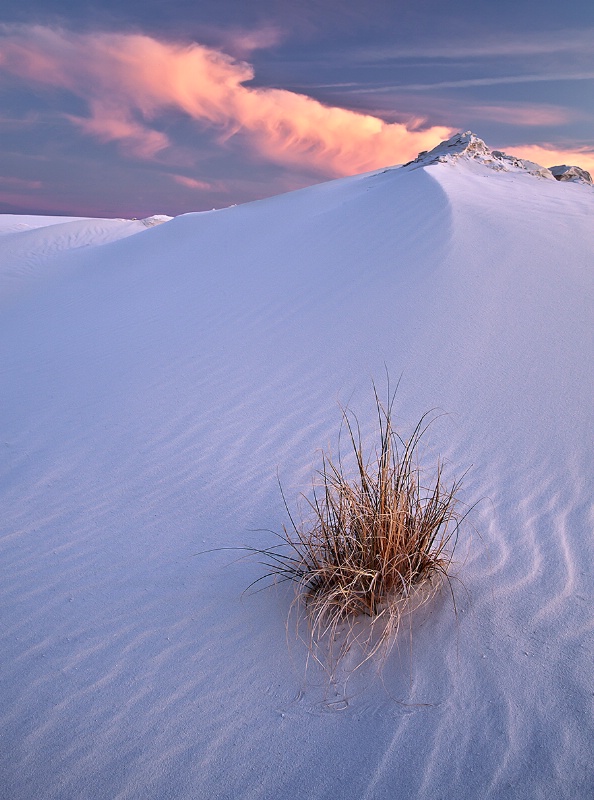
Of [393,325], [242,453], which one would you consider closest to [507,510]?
[242,453]

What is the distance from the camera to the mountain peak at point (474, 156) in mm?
10117

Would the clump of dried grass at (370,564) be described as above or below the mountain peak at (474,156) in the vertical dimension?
below

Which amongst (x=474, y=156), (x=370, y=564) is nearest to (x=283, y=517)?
(x=370, y=564)

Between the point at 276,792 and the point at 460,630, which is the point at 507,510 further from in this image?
the point at 276,792

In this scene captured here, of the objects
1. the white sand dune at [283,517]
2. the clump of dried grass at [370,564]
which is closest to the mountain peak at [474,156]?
the white sand dune at [283,517]

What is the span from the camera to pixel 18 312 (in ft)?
29.6

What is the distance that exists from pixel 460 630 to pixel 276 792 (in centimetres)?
94

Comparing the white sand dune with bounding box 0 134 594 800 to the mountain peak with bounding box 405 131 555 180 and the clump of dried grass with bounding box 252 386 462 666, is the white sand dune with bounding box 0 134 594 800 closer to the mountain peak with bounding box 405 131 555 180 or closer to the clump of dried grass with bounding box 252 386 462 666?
the clump of dried grass with bounding box 252 386 462 666

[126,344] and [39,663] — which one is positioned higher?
[126,344]

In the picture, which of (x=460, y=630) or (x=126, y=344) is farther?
(x=126, y=344)

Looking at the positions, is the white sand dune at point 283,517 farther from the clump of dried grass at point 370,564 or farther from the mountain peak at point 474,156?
the mountain peak at point 474,156

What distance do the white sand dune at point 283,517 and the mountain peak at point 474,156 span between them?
8.67 ft

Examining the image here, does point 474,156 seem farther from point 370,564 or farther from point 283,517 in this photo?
point 370,564

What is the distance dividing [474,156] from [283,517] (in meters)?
9.36
